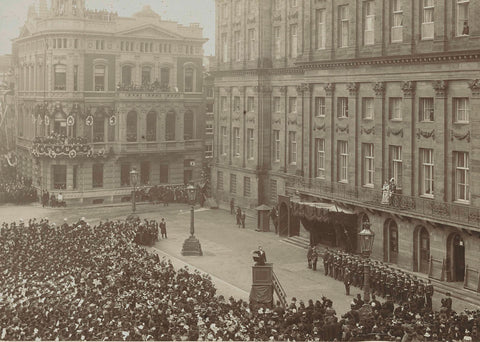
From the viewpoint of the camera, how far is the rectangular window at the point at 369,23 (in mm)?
46156

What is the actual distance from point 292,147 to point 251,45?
11.0 meters

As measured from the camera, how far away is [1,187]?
66688mm

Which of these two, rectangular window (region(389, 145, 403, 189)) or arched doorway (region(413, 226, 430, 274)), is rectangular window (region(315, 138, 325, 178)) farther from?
arched doorway (region(413, 226, 430, 274))

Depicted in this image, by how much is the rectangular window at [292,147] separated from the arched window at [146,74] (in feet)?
72.6

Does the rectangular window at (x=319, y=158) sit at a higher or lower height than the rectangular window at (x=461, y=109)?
lower

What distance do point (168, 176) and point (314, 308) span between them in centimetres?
4897

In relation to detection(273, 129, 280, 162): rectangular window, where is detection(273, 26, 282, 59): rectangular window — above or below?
above

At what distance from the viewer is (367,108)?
155 feet

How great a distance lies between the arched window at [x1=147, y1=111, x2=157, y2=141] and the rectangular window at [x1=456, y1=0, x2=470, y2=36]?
41.9 metres

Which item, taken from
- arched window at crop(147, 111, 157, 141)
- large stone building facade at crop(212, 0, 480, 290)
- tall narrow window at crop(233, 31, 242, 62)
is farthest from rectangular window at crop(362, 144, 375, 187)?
arched window at crop(147, 111, 157, 141)

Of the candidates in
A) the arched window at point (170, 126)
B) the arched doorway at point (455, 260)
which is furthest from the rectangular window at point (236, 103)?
the arched doorway at point (455, 260)

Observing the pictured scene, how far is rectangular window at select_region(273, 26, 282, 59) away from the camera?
61094mm

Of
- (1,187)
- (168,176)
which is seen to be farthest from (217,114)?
(1,187)

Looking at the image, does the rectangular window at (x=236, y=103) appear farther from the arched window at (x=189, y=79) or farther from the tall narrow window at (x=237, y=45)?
the arched window at (x=189, y=79)
